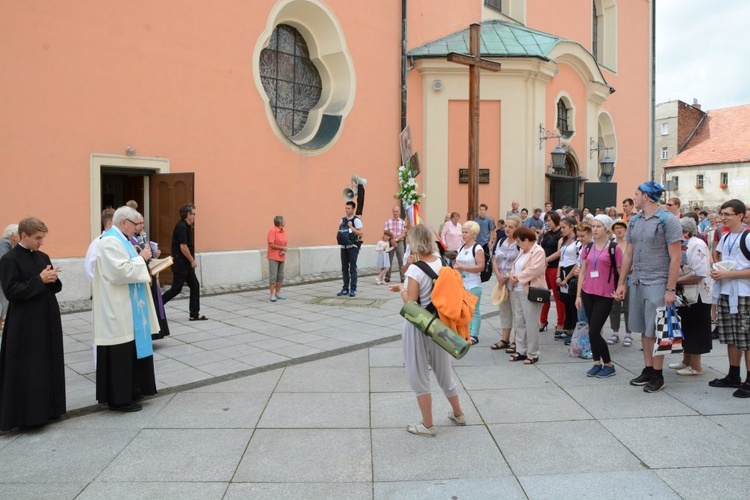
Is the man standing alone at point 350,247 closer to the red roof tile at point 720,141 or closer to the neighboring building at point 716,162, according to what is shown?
the neighboring building at point 716,162

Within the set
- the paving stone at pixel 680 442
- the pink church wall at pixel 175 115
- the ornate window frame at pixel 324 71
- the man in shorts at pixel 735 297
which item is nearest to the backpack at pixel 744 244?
the man in shorts at pixel 735 297

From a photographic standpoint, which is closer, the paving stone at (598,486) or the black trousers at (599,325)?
the paving stone at (598,486)

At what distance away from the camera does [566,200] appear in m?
19.2

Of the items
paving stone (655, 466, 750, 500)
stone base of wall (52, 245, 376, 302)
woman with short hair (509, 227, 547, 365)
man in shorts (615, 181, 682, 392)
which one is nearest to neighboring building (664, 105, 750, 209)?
stone base of wall (52, 245, 376, 302)

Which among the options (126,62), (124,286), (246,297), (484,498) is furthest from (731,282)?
(126,62)

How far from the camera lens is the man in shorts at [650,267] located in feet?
18.1

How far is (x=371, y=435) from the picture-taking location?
471 centimetres

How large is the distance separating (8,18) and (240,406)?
8.05 metres

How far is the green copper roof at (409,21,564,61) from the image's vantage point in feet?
55.8

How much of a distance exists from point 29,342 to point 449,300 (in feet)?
11.2

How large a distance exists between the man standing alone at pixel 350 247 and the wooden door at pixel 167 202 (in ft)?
9.62

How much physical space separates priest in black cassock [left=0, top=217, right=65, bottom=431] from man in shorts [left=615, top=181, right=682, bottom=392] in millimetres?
5194

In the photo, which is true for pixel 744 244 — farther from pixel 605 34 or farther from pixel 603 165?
pixel 605 34

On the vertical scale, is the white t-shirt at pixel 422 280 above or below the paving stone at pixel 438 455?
above
